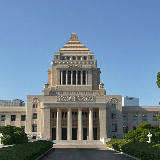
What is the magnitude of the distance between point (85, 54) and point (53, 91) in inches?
826

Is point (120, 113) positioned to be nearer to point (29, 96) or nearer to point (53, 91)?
point (53, 91)

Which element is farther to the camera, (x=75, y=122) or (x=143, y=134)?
(x=75, y=122)

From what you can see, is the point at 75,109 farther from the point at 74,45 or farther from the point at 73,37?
the point at 73,37

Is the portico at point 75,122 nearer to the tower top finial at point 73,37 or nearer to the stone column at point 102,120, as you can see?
the stone column at point 102,120

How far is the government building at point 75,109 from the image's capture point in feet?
257

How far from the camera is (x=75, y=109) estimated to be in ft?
279

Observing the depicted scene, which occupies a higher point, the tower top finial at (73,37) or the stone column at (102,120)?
the tower top finial at (73,37)

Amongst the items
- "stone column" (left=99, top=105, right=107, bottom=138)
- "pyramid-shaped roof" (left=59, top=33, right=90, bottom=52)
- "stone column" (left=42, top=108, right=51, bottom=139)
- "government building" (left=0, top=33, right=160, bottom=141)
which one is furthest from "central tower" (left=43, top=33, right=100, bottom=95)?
"stone column" (left=99, top=105, right=107, bottom=138)

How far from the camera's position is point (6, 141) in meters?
49.1

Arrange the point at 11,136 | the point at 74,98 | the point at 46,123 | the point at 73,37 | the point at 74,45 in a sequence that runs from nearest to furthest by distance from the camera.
Answer: 1. the point at 11,136
2. the point at 46,123
3. the point at 74,98
4. the point at 74,45
5. the point at 73,37

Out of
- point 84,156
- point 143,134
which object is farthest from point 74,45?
point 84,156

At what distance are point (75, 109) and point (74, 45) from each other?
28.4 meters

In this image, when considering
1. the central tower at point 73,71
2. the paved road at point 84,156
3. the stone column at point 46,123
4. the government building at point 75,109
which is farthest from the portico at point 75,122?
the paved road at point 84,156

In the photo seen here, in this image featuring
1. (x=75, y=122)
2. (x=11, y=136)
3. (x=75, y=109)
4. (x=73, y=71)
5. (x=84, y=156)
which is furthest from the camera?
(x=73, y=71)
